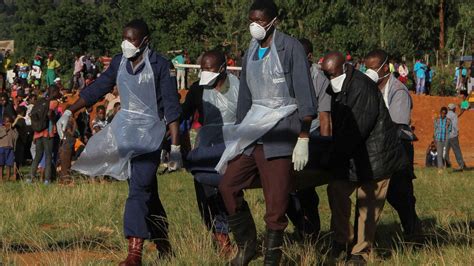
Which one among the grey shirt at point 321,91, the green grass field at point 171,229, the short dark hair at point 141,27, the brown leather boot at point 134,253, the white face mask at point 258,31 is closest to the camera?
the white face mask at point 258,31

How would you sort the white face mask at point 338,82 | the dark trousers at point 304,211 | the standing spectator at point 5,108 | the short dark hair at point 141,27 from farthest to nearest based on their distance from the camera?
the standing spectator at point 5,108 < the dark trousers at point 304,211 < the white face mask at point 338,82 < the short dark hair at point 141,27

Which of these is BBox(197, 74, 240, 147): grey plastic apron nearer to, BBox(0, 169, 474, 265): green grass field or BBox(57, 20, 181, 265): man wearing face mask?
BBox(0, 169, 474, 265): green grass field

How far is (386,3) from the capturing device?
45.0m

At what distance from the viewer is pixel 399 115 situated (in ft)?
29.1

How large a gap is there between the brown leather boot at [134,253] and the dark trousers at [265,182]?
2.67 ft

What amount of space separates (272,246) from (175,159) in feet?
3.89

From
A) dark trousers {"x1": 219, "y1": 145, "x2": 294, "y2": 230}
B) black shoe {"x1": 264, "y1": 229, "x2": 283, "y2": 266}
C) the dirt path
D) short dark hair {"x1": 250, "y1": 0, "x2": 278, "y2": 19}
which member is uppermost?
short dark hair {"x1": 250, "y1": 0, "x2": 278, "y2": 19}

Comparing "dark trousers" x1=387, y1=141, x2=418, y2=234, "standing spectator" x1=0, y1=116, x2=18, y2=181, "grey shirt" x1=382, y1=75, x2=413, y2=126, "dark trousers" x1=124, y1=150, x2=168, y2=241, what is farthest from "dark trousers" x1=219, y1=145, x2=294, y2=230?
"standing spectator" x1=0, y1=116, x2=18, y2=181

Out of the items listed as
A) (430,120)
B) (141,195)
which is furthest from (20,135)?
(430,120)

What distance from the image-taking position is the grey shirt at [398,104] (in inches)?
350

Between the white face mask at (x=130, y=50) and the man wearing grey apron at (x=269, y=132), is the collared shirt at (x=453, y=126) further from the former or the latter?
the man wearing grey apron at (x=269, y=132)

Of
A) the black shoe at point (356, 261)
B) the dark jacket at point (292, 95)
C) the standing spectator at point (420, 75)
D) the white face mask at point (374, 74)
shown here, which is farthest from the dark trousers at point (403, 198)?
the standing spectator at point (420, 75)

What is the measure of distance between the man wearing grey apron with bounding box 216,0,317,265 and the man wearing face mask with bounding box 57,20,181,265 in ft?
2.22

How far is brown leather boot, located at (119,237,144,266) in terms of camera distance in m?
6.99
